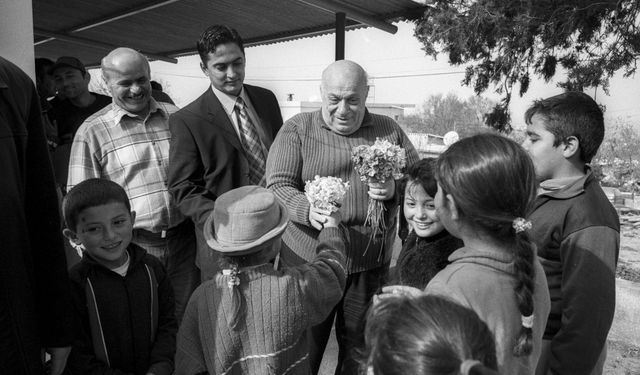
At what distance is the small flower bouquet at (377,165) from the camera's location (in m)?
2.86

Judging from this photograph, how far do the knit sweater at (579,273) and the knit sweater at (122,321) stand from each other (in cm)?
189

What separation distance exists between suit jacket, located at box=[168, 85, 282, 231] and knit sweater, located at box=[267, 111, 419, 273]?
10.8 inches

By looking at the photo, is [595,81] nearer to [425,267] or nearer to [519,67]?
[519,67]

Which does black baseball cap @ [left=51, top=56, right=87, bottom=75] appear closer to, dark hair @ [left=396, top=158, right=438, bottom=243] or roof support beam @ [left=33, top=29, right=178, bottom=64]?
dark hair @ [left=396, top=158, right=438, bottom=243]

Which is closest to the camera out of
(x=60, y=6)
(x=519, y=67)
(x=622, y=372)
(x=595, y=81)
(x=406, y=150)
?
(x=406, y=150)

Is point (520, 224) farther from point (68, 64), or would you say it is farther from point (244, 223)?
point (68, 64)

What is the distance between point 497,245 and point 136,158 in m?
2.48

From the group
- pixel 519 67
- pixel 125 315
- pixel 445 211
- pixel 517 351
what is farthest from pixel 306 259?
pixel 519 67

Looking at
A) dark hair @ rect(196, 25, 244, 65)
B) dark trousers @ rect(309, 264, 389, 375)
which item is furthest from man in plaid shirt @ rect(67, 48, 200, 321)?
dark trousers @ rect(309, 264, 389, 375)

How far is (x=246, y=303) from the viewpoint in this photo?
199 cm

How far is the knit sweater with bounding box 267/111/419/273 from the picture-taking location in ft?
9.89

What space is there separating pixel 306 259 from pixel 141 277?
1.02 meters

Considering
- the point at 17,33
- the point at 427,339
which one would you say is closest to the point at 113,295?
the point at 427,339

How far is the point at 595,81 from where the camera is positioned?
597 centimetres
